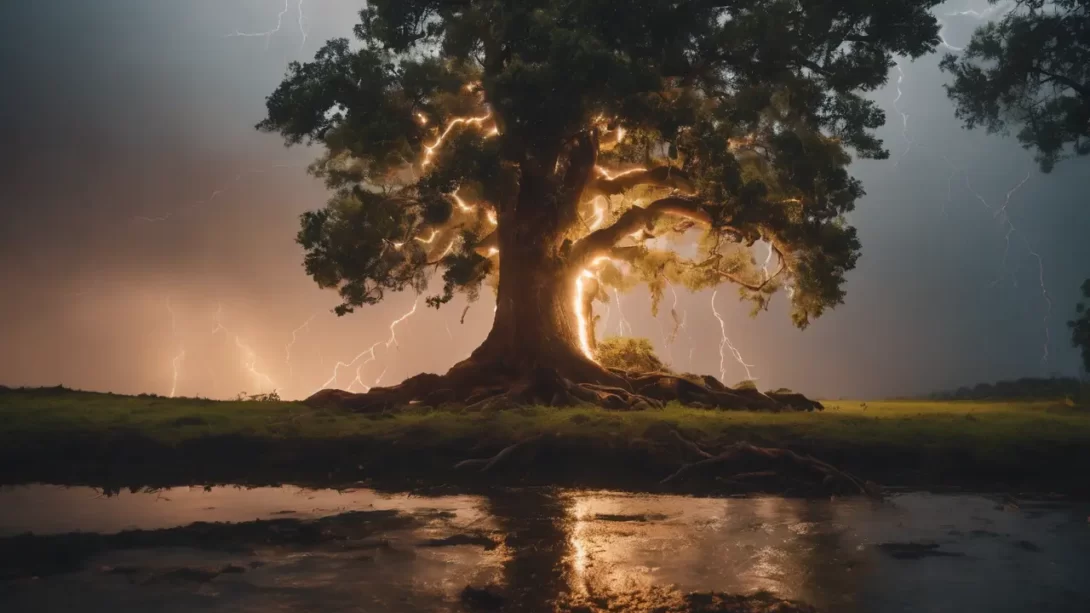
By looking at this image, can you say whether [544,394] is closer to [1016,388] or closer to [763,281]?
[763,281]

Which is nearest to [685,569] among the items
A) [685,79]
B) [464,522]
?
[464,522]

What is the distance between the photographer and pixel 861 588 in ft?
17.0

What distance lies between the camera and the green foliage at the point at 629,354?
1998cm

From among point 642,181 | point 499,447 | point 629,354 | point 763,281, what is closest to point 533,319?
point 642,181

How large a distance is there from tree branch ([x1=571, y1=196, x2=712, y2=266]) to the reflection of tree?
9.70m

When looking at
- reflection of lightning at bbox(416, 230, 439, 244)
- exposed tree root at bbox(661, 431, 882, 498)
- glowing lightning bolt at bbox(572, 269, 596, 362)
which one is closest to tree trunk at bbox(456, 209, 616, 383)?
glowing lightning bolt at bbox(572, 269, 596, 362)

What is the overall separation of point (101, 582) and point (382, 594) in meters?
1.71

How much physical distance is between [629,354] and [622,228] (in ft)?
10.9

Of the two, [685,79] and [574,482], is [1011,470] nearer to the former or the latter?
[574,482]

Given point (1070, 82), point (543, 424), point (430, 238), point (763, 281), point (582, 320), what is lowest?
point (543, 424)

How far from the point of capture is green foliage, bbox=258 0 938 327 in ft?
47.2

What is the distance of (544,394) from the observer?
15680 millimetres

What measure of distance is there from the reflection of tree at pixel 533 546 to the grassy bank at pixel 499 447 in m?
1.62

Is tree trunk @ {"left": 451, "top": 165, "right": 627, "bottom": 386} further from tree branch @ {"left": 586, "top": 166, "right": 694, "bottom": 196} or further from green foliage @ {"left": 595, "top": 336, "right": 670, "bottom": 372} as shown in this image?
green foliage @ {"left": 595, "top": 336, "right": 670, "bottom": 372}
